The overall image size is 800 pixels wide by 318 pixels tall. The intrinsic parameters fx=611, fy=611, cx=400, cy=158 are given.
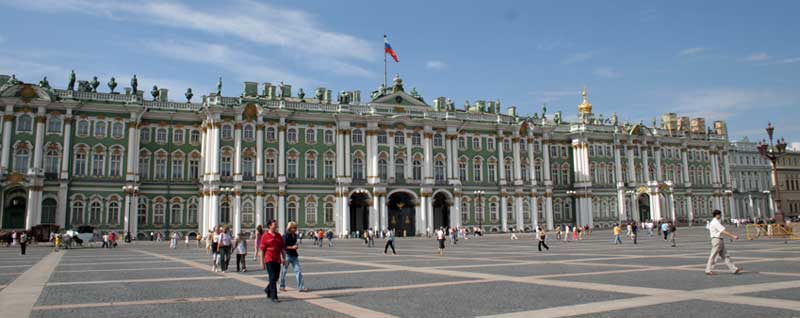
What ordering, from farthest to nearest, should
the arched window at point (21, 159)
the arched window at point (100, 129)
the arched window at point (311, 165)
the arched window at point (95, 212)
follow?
the arched window at point (311, 165) → the arched window at point (100, 129) → the arched window at point (95, 212) → the arched window at point (21, 159)

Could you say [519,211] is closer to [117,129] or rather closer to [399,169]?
[399,169]

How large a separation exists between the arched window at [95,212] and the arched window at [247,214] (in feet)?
43.7

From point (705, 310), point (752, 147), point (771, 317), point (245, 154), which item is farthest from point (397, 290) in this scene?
point (752, 147)

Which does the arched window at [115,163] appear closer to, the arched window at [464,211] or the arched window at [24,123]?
the arched window at [24,123]

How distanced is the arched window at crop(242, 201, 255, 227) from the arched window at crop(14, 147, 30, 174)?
65.5 feet

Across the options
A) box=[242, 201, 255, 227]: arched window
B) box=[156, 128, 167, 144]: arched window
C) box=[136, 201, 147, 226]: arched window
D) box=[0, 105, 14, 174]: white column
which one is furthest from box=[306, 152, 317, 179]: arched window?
box=[0, 105, 14, 174]: white column

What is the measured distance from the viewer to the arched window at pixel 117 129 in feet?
198

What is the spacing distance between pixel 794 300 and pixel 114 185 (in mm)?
59345

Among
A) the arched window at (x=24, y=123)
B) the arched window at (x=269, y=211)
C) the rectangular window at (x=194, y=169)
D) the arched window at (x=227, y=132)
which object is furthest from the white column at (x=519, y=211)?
the arched window at (x=24, y=123)

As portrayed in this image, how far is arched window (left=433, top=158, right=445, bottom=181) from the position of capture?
71.0m

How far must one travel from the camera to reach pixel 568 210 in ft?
265

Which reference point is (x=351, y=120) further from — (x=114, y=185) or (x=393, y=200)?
(x=114, y=185)

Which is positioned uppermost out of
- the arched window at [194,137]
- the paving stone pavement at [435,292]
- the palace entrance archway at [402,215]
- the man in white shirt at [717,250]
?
the arched window at [194,137]

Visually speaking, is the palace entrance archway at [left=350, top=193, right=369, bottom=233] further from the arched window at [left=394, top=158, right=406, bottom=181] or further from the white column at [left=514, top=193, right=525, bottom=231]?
the white column at [left=514, top=193, right=525, bottom=231]
